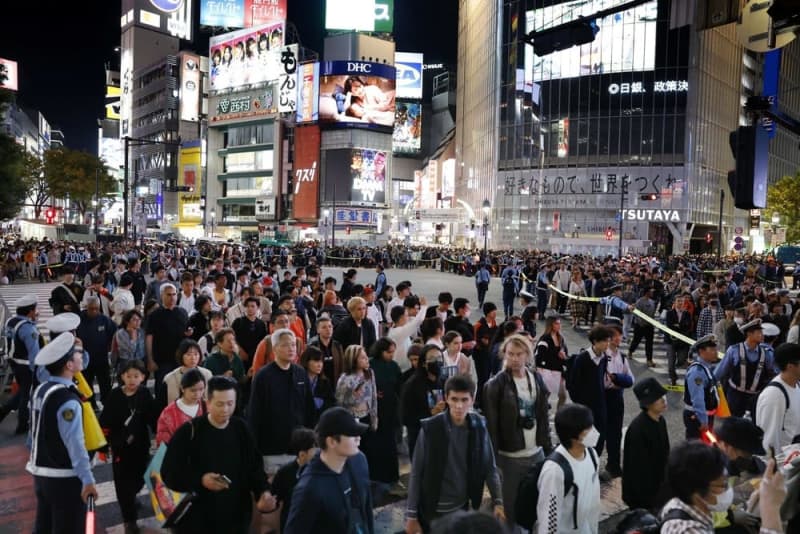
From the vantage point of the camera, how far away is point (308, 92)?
270 feet

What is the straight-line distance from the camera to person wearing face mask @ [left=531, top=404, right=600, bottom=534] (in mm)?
3480

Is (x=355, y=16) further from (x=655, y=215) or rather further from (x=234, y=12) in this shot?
(x=655, y=215)

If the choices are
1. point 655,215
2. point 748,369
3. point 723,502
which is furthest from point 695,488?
point 655,215

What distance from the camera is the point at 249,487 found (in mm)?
3959

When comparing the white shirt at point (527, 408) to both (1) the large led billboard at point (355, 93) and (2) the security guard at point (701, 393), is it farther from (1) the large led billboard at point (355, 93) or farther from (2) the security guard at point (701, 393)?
(1) the large led billboard at point (355, 93)

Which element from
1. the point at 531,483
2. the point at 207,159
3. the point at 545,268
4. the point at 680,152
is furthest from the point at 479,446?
the point at 207,159

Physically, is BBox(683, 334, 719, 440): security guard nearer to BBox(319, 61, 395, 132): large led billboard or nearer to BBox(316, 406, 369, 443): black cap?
BBox(316, 406, 369, 443): black cap

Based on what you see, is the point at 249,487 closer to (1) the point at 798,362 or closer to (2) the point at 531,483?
Answer: (2) the point at 531,483

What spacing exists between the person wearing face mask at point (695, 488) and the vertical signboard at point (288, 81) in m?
85.6

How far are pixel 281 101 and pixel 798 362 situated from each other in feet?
279

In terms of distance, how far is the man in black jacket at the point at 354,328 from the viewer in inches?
325

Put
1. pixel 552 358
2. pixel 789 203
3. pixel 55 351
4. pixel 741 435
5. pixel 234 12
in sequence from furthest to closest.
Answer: pixel 234 12 → pixel 789 203 → pixel 552 358 → pixel 55 351 → pixel 741 435

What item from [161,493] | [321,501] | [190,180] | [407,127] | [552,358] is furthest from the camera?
[407,127]

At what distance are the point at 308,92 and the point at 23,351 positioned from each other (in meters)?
78.5
